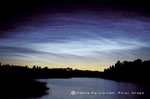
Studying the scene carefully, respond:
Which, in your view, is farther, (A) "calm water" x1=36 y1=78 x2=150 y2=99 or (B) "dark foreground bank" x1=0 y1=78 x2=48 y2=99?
(A) "calm water" x1=36 y1=78 x2=150 y2=99

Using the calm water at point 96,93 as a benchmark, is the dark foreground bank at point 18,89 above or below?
above

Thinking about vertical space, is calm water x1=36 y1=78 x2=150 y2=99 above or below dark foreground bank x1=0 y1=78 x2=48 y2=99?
below

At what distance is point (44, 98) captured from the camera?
56.6m

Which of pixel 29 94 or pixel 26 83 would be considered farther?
pixel 26 83

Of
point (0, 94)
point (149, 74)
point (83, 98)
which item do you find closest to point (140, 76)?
point (149, 74)

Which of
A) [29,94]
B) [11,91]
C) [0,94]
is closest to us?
[0,94]

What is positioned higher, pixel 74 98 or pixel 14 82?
pixel 14 82

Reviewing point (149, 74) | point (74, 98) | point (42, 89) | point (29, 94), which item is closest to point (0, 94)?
point (29, 94)

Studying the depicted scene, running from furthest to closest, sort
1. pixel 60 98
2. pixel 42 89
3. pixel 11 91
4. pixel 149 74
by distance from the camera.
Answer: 1. pixel 149 74
2. pixel 42 89
3. pixel 60 98
4. pixel 11 91

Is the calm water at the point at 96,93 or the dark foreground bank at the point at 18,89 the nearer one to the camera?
the dark foreground bank at the point at 18,89

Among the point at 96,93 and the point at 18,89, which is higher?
the point at 18,89

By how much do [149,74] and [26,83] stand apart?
164815mm

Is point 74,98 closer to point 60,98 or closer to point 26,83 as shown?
point 60,98

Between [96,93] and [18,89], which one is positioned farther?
[96,93]
